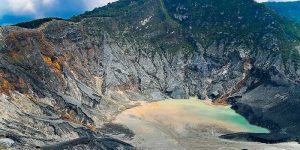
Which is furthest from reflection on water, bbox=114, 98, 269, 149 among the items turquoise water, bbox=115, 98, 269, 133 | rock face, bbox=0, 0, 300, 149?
rock face, bbox=0, 0, 300, 149

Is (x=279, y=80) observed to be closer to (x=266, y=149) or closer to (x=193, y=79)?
(x=193, y=79)

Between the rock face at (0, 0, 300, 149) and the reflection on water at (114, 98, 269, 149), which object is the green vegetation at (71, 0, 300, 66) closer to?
the rock face at (0, 0, 300, 149)

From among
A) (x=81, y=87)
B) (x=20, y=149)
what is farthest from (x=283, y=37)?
(x=20, y=149)

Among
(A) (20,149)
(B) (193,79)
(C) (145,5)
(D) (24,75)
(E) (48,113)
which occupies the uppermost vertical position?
(C) (145,5)

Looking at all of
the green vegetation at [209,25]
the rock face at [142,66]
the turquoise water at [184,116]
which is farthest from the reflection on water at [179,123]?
the green vegetation at [209,25]

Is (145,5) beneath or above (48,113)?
A: above

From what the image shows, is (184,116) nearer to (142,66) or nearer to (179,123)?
(179,123)
